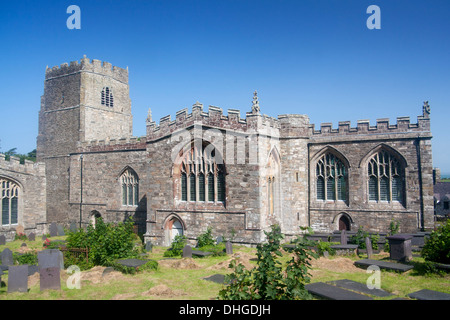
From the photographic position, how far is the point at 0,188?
2459 cm

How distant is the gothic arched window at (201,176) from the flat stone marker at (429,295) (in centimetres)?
1086

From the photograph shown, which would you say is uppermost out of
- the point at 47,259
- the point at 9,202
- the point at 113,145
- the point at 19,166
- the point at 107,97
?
the point at 107,97

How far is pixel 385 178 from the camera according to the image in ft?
67.7

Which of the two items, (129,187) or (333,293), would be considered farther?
(129,187)

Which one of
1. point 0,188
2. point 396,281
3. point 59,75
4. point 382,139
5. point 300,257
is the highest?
point 59,75

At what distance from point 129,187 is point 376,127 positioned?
17029 millimetres

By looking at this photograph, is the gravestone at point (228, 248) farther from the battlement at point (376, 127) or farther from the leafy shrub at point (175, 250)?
the battlement at point (376, 127)

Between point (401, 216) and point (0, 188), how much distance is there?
25.8 meters

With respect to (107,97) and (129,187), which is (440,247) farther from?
(107,97)

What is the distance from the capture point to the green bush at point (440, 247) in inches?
446

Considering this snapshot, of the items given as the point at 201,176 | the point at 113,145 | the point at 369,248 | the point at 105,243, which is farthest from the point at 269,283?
the point at 113,145

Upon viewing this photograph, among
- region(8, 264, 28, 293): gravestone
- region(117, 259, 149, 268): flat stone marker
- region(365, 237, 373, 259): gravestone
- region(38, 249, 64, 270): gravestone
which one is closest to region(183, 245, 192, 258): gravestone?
region(117, 259, 149, 268): flat stone marker
